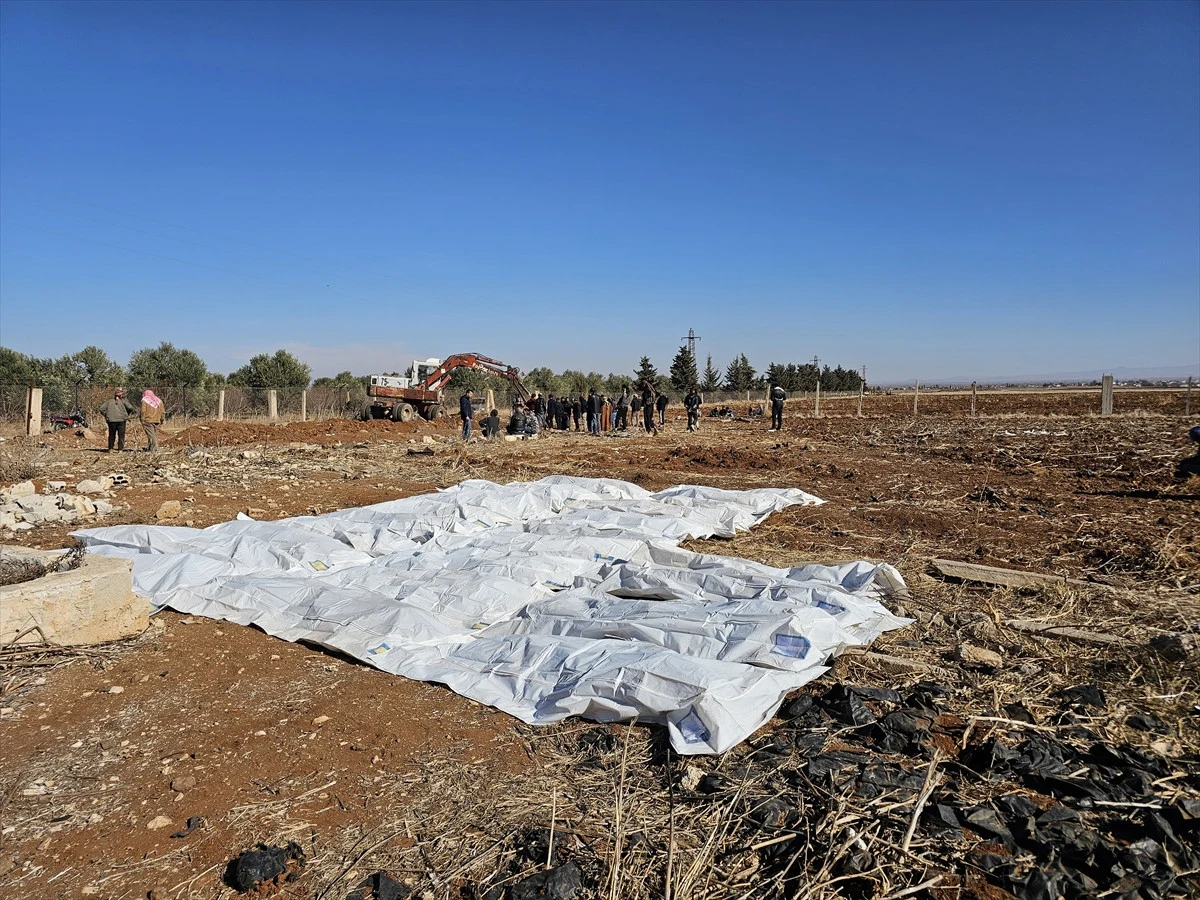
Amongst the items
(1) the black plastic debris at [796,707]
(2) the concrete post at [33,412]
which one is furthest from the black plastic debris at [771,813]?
(2) the concrete post at [33,412]

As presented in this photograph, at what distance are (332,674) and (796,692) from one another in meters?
2.98

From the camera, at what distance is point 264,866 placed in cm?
265

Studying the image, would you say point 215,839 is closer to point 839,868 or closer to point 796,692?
point 839,868

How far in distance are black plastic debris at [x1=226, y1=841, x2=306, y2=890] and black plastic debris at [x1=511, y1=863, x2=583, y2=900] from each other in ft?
2.90

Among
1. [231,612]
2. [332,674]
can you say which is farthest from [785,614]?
[231,612]

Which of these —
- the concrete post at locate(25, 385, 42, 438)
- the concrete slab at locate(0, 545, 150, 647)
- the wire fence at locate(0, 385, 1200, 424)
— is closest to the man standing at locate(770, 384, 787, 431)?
the wire fence at locate(0, 385, 1200, 424)

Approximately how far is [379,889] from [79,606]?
3.58 metres

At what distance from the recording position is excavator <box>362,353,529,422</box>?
2700 cm

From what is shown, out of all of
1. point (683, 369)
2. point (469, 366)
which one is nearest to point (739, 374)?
point (683, 369)

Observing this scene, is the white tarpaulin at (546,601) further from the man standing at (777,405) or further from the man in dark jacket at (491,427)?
the man standing at (777,405)

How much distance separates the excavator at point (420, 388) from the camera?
27.0m

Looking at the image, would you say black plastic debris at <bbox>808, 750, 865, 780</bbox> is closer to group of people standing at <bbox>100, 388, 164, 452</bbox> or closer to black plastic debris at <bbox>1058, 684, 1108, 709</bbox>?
black plastic debris at <bbox>1058, 684, 1108, 709</bbox>

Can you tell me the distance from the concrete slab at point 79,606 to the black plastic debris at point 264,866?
2.94 meters

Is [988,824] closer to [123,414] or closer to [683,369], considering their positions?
[123,414]
